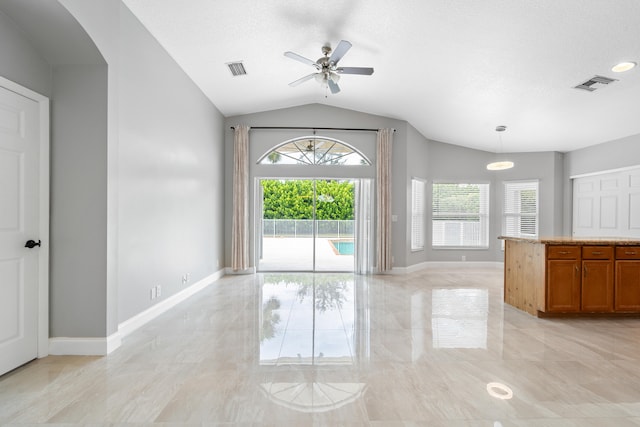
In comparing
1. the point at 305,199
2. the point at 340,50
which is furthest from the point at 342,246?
the point at 340,50

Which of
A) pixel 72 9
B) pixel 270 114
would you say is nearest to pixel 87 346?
pixel 72 9

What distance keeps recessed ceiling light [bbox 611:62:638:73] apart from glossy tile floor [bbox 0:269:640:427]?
3.04 meters

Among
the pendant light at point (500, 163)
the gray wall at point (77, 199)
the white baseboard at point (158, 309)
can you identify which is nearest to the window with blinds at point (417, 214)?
the pendant light at point (500, 163)

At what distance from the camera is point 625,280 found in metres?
3.94

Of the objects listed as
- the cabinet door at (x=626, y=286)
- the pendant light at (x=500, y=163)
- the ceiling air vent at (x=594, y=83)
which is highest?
the ceiling air vent at (x=594, y=83)

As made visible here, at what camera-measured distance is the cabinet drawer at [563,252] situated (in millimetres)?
3895

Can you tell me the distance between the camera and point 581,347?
3033mm

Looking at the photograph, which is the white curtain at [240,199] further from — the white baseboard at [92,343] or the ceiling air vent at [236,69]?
the white baseboard at [92,343]

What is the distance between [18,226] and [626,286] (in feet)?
20.7

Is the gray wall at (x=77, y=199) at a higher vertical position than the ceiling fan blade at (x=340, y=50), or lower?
lower

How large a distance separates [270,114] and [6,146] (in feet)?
15.1

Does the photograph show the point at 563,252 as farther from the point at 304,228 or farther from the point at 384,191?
the point at 304,228

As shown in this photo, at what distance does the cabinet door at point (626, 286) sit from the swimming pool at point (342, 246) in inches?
173

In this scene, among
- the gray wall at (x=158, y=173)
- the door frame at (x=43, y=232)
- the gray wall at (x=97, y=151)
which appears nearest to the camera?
the gray wall at (x=97, y=151)
